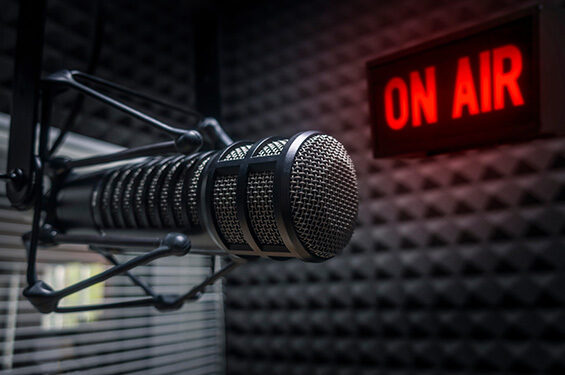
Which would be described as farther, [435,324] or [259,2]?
[259,2]

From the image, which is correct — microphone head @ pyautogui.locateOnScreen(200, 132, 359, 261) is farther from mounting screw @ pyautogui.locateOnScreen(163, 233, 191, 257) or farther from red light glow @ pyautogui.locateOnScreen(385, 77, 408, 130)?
red light glow @ pyautogui.locateOnScreen(385, 77, 408, 130)

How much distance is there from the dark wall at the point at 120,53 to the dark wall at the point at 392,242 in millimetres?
322

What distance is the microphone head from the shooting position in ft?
1.65

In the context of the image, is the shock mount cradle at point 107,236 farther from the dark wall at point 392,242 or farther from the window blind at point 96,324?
the dark wall at point 392,242

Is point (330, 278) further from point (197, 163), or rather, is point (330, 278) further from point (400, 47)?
point (197, 163)

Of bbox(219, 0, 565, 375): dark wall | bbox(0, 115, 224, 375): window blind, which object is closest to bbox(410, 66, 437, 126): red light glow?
bbox(219, 0, 565, 375): dark wall

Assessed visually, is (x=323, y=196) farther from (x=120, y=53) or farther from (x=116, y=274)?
(x=120, y=53)

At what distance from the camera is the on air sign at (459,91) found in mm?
1420

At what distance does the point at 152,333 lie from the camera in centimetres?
189

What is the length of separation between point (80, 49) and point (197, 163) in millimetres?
1378

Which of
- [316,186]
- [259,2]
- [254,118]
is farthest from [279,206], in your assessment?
[259,2]

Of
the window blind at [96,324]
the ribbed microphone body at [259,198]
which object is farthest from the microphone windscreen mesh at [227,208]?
the window blind at [96,324]

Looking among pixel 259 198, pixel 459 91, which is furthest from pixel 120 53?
pixel 259 198

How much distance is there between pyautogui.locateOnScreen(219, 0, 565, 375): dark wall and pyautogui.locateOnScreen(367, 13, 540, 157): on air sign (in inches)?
5.2
